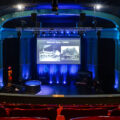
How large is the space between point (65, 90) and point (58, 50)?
242 cm

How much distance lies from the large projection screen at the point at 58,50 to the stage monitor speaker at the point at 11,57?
1.50m

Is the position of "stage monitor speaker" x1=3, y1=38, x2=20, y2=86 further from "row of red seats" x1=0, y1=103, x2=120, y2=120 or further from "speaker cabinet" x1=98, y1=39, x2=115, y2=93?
"row of red seats" x1=0, y1=103, x2=120, y2=120

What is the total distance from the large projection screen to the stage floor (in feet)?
4.91

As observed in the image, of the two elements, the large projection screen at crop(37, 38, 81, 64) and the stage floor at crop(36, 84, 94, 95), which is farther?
the large projection screen at crop(37, 38, 81, 64)

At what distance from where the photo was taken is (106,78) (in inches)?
385

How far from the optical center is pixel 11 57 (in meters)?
10.0

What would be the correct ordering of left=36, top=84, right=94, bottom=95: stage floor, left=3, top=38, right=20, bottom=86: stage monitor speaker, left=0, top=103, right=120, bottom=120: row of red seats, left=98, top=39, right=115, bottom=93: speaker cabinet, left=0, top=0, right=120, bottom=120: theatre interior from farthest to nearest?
left=3, top=38, right=20, bottom=86: stage monitor speaker < left=98, top=39, right=115, bottom=93: speaker cabinet < left=0, top=0, right=120, bottom=120: theatre interior < left=36, top=84, right=94, bottom=95: stage floor < left=0, top=103, right=120, bottom=120: row of red seats

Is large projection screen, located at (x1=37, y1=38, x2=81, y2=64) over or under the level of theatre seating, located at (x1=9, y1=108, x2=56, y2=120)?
over

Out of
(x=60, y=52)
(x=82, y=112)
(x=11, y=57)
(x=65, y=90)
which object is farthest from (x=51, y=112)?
(x=11, y=57)

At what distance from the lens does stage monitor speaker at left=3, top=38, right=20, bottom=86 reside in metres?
9.73

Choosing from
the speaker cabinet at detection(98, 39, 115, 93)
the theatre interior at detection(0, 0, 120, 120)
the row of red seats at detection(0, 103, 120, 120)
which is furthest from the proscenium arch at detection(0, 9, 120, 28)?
the row of red seats at detection(0, 103, 120, 120)

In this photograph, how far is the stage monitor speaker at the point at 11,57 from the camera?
9734mm

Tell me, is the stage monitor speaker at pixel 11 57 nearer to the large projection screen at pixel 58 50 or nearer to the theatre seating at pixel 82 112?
the large projection screen at pixel 58 50

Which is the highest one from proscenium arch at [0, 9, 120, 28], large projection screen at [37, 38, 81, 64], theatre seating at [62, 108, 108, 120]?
proscenium arch at [0, 9, 120, 28]
